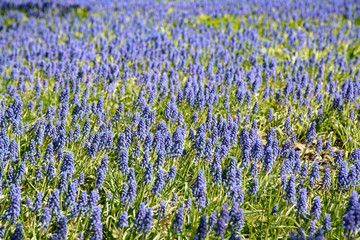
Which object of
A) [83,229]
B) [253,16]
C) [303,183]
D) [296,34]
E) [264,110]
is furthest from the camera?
[253,16]

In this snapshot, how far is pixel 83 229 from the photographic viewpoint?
4344mm

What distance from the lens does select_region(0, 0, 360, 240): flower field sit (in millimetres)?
4414

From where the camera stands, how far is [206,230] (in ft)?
12.9

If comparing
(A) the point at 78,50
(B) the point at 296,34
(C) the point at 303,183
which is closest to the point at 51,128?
(C) the point at 303,183

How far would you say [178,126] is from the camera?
236 inches

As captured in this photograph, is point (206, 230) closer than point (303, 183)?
Yes

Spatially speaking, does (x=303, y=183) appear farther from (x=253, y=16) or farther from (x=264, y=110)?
(x=253, y=16)

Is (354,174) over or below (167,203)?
over

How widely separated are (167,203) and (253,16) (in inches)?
534

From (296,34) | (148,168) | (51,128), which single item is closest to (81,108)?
(51,128)

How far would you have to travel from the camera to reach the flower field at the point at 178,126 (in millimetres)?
4414

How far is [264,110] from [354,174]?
3617 mm

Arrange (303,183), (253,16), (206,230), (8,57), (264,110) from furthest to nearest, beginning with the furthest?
(253,16) < (8,57) < (264,110) < (303,183) < (206,230)

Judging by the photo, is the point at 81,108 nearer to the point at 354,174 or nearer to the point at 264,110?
the point at 264,110
